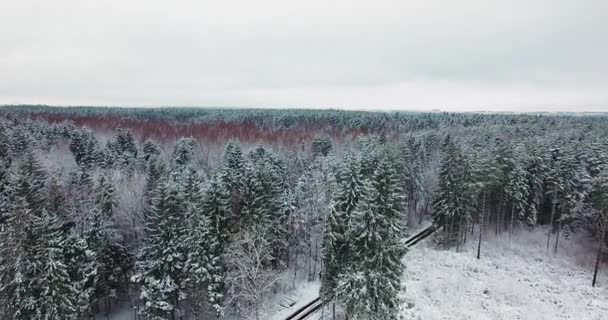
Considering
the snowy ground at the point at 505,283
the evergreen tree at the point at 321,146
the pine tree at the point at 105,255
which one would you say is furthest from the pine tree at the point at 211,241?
the evergreen tree at the point at 321,146

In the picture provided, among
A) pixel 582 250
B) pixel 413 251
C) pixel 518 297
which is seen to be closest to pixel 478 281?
pixel 518 297

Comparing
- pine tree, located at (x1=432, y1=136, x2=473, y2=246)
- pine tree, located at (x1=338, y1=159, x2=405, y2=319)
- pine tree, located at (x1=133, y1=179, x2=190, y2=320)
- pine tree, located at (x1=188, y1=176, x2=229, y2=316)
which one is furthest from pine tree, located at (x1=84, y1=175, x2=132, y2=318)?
pine tree, located at (x1=432, y1=136, x2=473, y2=246)

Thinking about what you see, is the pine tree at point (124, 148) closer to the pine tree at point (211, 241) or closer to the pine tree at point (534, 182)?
the pine tree at point (211, 241)

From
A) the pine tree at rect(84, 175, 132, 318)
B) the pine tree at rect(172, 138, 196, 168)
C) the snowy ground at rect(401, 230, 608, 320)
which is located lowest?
the snowy ground at rect(401, 230, 608, 320)

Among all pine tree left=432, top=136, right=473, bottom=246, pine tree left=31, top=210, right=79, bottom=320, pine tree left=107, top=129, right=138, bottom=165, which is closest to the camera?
pine tree left=31, top=210, right=79, bottom=320

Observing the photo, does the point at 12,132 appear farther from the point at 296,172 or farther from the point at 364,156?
the point at 364,156

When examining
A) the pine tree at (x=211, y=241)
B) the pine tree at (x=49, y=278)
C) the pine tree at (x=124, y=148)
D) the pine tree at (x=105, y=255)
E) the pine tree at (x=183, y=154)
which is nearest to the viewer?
the pine tree at (x=49, y=278)

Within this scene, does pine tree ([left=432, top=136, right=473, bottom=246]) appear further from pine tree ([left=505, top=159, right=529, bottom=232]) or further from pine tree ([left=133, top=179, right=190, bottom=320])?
pine tree ([left=133, top=179, right=190, bottom=320])

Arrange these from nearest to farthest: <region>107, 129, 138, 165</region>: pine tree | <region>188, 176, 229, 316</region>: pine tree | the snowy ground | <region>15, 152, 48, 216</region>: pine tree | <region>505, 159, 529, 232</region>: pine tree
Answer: <region>188, 176, 229, 316</region>: pine tree
<region>15, 152, 48, 216</region>: pine tree
the snowy ground
<region>505, 159, 529, 232</region>: pine tree
<region>107, 129, 138, 165</region>: pine tree
